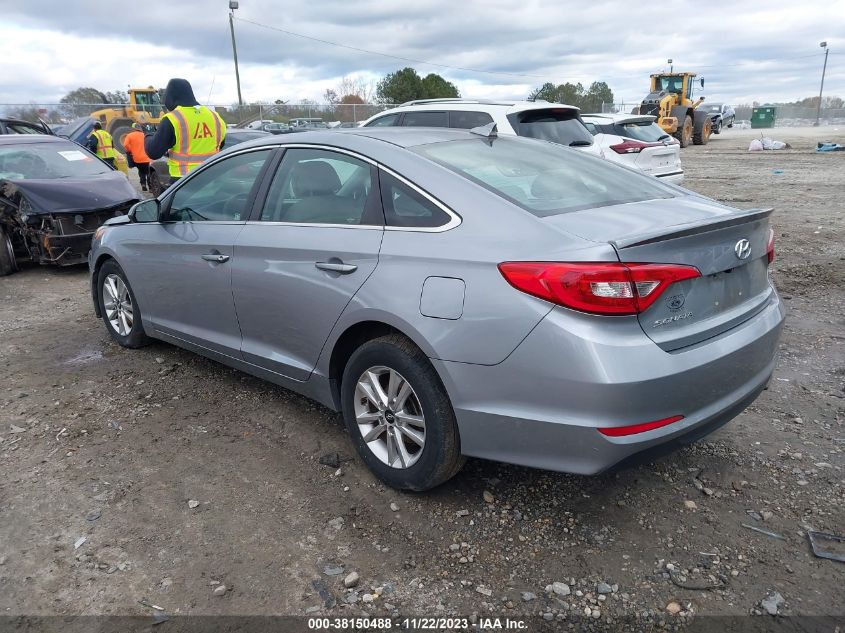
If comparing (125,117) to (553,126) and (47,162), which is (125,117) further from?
(553,126)

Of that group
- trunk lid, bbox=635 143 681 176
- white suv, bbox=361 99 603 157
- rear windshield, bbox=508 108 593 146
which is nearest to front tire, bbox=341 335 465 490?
white suv, bbox=361 99 603 157

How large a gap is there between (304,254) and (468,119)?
518cm

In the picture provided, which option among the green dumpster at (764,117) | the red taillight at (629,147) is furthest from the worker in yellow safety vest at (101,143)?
the green dumpster at (764,117)

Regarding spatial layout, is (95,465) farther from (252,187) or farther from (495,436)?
(495,436)

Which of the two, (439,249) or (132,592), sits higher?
(439,249)

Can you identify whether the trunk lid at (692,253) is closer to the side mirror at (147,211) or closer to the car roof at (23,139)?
the side mirror at (147,211)

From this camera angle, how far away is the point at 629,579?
98.3 inches

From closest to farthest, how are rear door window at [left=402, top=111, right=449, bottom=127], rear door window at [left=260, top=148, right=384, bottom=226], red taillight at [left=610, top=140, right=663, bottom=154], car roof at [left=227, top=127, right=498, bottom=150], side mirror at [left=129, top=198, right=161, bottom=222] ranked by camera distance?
1. rear door window at [left=260, top=148, right=384, bottom=226]
2. car roof at [left=227, top=127, right=498, bottom=150]
3. side mirror at [left=129, top=198, right=161, bottom=222]
4. rear door window at [left=402, top=111, right=449, bottom=127]
5. red taillight at [left=610, top=140, right=663, bottom=154]

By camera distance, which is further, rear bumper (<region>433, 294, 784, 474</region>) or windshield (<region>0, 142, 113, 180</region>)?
windshield (<region>0, 142, 113, 180</region>)

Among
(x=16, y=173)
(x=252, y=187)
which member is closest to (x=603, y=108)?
(x=16, y=173)

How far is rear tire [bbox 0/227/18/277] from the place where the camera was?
300 inches

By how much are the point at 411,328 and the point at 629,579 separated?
129 centimetres

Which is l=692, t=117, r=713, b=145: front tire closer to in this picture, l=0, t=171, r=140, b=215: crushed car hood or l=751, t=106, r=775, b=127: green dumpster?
l=751, t=106, r=775, b=127: green dumpster

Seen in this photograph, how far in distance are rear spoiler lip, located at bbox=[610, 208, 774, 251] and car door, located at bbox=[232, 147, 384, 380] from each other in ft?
3.64
